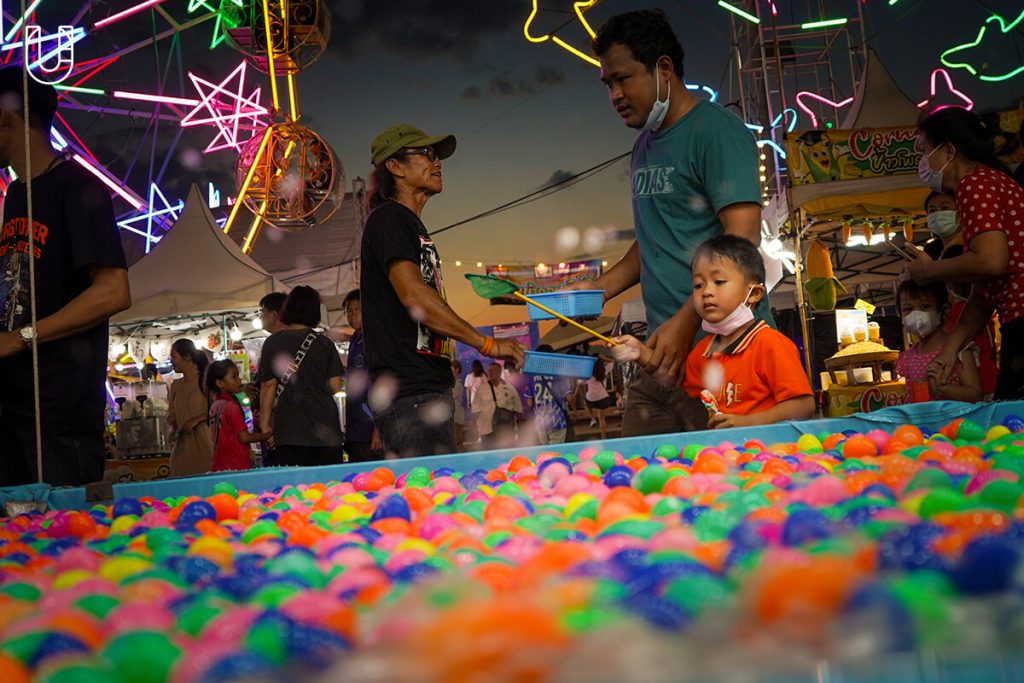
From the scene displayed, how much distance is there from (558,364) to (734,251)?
22.2 inches

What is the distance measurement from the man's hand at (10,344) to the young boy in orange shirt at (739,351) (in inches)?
57.6

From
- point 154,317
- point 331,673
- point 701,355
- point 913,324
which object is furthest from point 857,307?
point 331,673

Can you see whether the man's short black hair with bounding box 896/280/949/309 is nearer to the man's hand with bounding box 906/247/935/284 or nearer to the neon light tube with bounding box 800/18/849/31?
the man's hand with bounding box 906/247/935/284

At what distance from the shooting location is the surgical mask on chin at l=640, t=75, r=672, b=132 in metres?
2.41

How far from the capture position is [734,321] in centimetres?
238

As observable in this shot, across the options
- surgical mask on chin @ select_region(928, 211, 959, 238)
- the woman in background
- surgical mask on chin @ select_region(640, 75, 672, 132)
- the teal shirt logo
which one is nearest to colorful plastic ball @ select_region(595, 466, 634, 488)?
the teal shirt logo

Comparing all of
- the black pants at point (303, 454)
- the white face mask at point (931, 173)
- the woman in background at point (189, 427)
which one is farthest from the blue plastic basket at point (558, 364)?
the woman in background at point (189, 427)

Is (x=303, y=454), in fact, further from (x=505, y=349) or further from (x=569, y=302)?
(x=569, y=302)

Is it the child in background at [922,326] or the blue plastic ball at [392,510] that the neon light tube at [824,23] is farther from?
the blue plastic ball at [392,510]

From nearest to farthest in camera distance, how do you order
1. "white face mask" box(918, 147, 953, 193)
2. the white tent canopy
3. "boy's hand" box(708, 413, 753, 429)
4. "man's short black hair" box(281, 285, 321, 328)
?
"boy's hand" box(708, 413, 753, 429)
"white face mask" box(918, 147, 953, 193)
"man's short black hair" box(281, 285, 321, 328)
the white tent canopy

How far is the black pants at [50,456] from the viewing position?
2.12 metres

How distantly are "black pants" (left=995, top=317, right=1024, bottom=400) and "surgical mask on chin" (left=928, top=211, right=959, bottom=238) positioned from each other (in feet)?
3.35

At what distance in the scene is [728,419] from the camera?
2.26 m

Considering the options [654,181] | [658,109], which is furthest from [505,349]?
[658,109]
